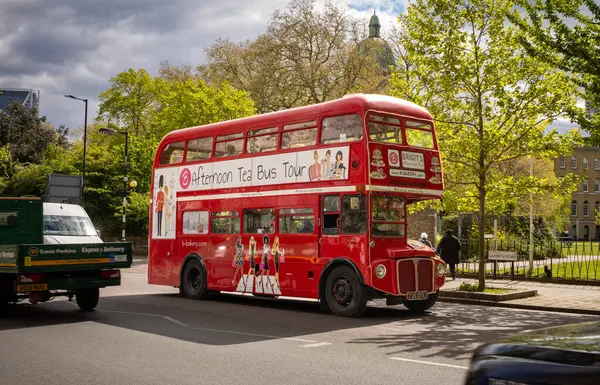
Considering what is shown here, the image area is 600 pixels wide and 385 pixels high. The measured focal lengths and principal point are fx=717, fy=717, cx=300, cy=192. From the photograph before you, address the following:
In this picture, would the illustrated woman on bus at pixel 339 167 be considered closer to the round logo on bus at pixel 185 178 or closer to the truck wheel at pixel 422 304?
the truck wheel at pixel 422 304

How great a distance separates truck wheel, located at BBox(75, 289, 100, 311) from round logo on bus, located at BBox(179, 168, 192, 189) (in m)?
4.86

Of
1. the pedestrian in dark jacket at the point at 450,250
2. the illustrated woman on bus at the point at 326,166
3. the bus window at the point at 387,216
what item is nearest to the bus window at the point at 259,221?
the illustrated woman on bus at the point at 326,166

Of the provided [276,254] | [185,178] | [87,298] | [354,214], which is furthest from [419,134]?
[87,298]

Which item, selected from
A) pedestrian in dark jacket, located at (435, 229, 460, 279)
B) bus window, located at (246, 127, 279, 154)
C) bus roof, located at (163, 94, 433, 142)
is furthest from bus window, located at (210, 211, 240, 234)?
pedestrian in dark jacket, located at (435, 229, 460, 279)

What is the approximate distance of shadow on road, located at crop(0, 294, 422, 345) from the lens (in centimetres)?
1173

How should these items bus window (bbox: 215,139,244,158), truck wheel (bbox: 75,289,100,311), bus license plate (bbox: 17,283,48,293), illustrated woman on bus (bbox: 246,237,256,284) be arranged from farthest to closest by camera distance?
bus window (bbox: 215,139,244,158)
illustrated woman on bus (bbox: 246,237,256,284)
truck wheel (bbox: 75,289,100,311)
bus license plate (bbox: 17,283,48,293)

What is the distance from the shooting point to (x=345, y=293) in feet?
47.6

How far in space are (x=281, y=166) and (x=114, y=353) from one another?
7400mm

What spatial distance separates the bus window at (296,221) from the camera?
1541cm

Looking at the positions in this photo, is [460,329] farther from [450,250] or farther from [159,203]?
[450,250]

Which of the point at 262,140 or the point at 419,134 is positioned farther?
the point at 262,140

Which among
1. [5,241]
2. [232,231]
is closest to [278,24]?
[232,231]

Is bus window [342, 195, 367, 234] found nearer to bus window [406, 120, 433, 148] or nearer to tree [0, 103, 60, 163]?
bus window [406, 120, 433, 148]

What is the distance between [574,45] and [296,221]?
6.83 metres
